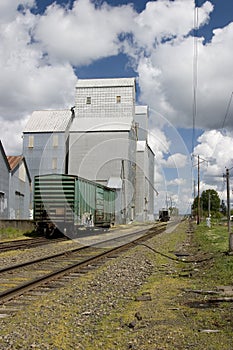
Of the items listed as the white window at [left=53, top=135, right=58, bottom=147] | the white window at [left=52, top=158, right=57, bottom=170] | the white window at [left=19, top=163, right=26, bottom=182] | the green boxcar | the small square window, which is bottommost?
the green boxcar

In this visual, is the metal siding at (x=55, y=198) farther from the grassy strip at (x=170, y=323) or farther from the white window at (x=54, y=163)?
the white window at (x=54, y=163)

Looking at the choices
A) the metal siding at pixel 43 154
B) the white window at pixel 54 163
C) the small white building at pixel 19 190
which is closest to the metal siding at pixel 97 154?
the metal siding at pixel 43 154

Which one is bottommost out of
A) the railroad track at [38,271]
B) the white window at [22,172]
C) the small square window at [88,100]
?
the railroad track at [38,271]

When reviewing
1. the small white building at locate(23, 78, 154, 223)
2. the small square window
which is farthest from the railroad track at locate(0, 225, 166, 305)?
the small square window

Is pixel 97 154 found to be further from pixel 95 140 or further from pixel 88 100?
pixel 88 100

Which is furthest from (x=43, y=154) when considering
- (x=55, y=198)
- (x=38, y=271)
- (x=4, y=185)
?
(x=38, y=271)

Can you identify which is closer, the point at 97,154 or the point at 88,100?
the point at 97,154

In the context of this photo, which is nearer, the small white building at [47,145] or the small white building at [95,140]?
Answer: the small white building at [47,145]

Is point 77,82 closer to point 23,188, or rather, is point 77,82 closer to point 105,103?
point 105,103

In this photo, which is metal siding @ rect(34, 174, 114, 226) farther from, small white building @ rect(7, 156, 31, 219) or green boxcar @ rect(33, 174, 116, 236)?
small white building @ rect(7, 156, 31, 219)

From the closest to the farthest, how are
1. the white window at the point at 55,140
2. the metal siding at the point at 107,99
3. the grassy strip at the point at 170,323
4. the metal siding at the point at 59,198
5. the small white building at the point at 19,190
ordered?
the grassy strip at the point at 170,323 → the metal siding at the point at 59,198 → the small white building at the point at 19,190 → the white window at the point at 55,140 → the metal siding at the point at 107,99

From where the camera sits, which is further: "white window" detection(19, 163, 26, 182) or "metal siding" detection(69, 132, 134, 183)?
"metal siding" detection(69, 132, 134, 183)

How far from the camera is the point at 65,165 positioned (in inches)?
2120

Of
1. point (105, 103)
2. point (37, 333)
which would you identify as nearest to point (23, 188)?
point (105, 103)
